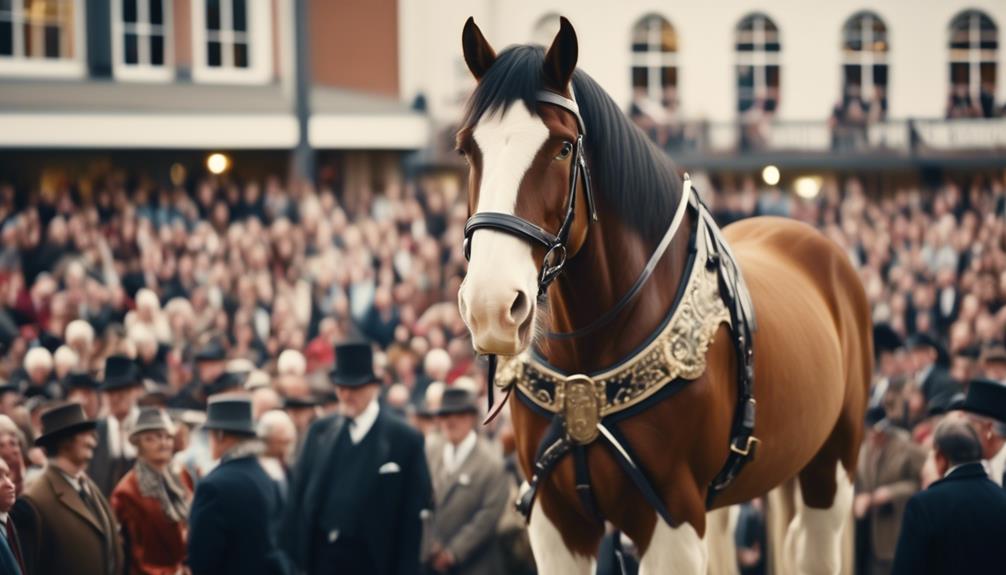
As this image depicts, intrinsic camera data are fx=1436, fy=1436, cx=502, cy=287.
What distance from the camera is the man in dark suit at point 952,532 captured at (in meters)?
5.23

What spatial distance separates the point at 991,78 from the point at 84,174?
71.5 feet

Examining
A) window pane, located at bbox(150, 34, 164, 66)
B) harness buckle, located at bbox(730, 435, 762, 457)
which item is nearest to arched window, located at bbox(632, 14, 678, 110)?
window pane, located at bbox(150, 34, 164, 66)

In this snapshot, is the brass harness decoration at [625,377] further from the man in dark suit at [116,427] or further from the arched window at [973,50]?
the arched window at [973,50]

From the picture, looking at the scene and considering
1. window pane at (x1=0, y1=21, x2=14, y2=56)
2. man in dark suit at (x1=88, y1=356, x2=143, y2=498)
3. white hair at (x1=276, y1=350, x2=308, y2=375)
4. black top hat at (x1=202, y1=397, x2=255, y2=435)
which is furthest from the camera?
window pane at (x1=0, y1=21, x2=14, y2=56)

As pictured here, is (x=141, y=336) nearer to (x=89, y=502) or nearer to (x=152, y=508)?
(x=152, y=508)

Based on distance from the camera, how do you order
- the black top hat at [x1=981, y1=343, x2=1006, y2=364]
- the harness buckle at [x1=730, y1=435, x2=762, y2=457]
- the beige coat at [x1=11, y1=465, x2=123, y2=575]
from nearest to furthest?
the harness buckle at [x1=730, y1=435, x2=762, y2=457]
the beige coat at [x1=11, y1=465, x2=123, y2=575]
the black top hat at [x1=981, y1=343, x2=1006, y2=364]

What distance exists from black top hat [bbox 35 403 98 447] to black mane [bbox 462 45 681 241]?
3.15 metres

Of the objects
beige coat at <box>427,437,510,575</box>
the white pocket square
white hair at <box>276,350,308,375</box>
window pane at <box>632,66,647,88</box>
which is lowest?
beige coat at <box>427,437,510,575</box>

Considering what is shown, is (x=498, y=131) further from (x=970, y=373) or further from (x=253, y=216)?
(x=253, y=216)

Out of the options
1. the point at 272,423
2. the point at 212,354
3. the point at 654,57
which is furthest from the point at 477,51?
the point at 654,57

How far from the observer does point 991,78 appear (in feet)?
115

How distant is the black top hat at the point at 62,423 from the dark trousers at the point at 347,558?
4.79ft

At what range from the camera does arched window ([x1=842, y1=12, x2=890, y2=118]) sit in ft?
116

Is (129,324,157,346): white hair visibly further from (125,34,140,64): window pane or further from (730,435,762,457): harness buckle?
(125,34,140,64): window pane
